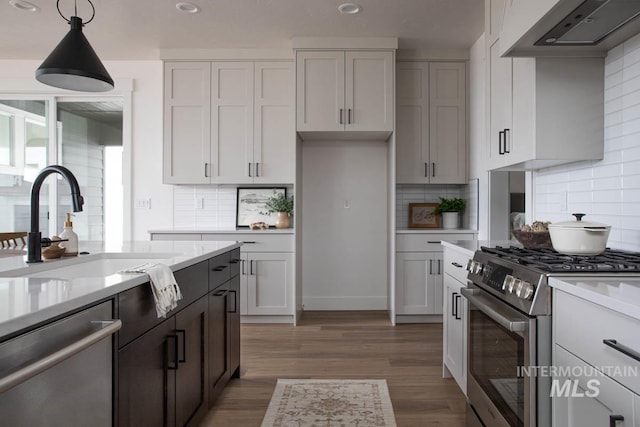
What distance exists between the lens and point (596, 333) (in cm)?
108

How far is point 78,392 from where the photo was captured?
1037mm

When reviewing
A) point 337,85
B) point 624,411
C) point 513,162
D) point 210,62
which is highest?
point 210,62

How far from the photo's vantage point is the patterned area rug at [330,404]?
2150 mm

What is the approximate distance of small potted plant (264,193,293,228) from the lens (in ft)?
13.9

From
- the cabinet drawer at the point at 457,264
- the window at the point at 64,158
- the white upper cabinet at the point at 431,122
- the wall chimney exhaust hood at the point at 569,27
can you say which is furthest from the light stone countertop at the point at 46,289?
the window at the point at 64,158

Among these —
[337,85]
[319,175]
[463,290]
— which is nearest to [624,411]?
[463,290]

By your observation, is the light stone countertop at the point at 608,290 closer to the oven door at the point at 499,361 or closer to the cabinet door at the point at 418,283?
the oven door at the point at 499,361

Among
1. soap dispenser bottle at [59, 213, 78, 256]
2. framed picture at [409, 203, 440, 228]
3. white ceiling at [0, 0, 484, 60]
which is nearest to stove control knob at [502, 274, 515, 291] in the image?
soap dispenser bottle at [59, 213, 78, 256]

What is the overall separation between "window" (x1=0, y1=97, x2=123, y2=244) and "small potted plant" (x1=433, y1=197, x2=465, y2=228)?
135 inches

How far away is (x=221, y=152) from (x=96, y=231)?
1.76 metres

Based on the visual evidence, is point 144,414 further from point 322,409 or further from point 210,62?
point 210,62

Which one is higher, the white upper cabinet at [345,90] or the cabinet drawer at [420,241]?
the white upper cabinet at [345,90]

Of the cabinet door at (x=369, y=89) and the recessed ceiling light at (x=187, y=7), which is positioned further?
the cabinet door at (x=369, y=89)

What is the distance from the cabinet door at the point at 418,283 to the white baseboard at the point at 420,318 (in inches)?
1.8
